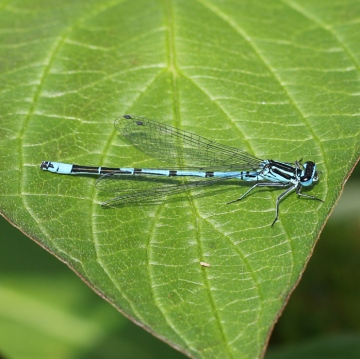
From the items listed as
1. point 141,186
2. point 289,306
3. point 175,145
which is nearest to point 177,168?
point 175,145

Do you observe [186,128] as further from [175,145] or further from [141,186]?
[141,186]

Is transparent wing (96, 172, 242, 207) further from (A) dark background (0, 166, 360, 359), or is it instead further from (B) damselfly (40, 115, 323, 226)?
(A) dark background (0, 166, 360, 359)

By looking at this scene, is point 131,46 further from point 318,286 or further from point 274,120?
point 318,286

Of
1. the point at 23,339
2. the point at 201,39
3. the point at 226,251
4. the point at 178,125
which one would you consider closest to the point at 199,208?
the point at 226,251

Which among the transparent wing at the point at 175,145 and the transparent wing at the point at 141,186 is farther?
the transparent wing at the point at 175,145

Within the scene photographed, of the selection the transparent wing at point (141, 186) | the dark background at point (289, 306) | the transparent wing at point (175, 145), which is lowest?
the dark background at point (289, 306)

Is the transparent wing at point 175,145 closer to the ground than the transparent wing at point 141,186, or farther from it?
farther from it

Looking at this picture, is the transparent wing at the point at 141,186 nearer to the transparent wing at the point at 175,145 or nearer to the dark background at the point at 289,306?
the transparent wing at the point at 175,145

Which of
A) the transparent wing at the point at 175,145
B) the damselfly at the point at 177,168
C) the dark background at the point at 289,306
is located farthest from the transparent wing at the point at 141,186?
the dark background at the point at 289,306
